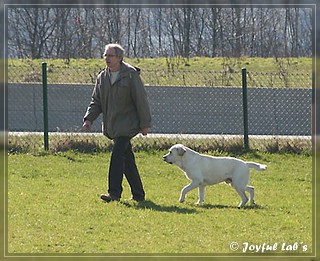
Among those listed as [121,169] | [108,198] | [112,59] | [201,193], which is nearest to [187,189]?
[201,193]

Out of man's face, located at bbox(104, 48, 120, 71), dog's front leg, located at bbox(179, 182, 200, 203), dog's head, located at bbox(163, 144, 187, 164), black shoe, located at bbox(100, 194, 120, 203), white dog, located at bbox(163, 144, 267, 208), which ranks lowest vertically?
black shoe, located at bbox(100, 194, 120, 203)

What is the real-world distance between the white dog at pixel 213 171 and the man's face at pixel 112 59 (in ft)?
3.73

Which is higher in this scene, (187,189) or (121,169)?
(121,169)

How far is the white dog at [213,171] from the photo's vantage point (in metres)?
7.88

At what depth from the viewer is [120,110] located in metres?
7.86

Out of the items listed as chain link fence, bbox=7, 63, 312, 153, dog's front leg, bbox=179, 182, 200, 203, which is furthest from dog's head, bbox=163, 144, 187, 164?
chain link fence, bbox=7, 63, 312, 153

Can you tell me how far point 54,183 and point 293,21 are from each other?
9.07 m

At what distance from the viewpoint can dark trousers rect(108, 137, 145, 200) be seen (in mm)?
7883

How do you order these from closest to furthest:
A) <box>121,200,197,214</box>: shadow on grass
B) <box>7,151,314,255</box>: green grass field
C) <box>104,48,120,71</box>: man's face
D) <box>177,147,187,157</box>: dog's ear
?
<box>7,151,314,255</box>: green grass field → <box>121,200,197,214</box>: shadow on grass → <box>104,48,120,71</box>: man's face → <box>177,147,187,157</box>: dog's ear

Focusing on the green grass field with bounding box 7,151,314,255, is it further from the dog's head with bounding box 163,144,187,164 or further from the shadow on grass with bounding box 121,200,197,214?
the dog's head with bounding box 163,144,187,164

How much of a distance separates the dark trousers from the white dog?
1.64ft

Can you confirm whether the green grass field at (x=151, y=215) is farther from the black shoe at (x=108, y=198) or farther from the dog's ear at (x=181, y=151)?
the dog's ear at (x=181, y=151)

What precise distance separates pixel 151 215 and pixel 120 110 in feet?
4.35

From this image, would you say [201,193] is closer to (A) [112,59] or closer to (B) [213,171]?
(B) [213,171]
